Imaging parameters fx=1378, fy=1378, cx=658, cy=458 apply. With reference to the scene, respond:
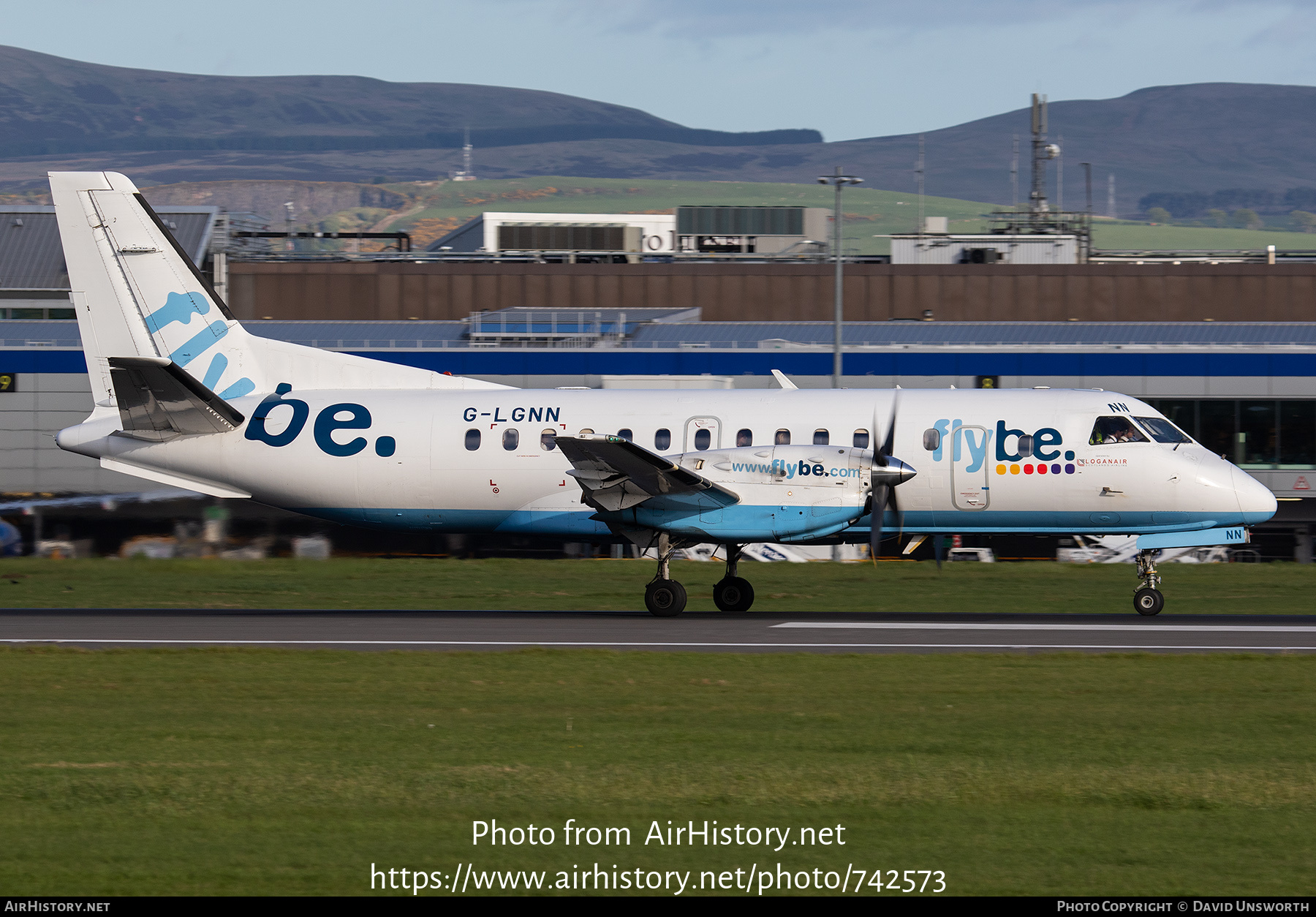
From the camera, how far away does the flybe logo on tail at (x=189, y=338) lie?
84.2 feet

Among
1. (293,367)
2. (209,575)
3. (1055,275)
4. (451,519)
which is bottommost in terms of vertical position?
(209,575)

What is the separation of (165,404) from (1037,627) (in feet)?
50.5

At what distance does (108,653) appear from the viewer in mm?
18812

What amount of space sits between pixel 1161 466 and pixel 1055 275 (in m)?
50.1

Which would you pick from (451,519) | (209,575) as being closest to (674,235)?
(209,575)

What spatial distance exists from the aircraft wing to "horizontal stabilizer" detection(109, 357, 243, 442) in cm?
672

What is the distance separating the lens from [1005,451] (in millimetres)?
23219

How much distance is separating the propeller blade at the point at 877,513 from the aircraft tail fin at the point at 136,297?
9.63 metres

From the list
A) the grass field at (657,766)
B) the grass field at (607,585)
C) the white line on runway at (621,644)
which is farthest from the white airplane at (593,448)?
the grass field at (657,766)

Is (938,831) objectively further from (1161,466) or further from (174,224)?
(174,224)

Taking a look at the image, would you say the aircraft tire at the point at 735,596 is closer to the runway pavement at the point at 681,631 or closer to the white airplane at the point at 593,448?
the white airplane at the point at 593,448

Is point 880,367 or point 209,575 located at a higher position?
point 880,367

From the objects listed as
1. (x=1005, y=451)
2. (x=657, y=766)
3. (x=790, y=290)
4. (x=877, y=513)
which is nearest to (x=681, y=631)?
(x=877, y=513)
